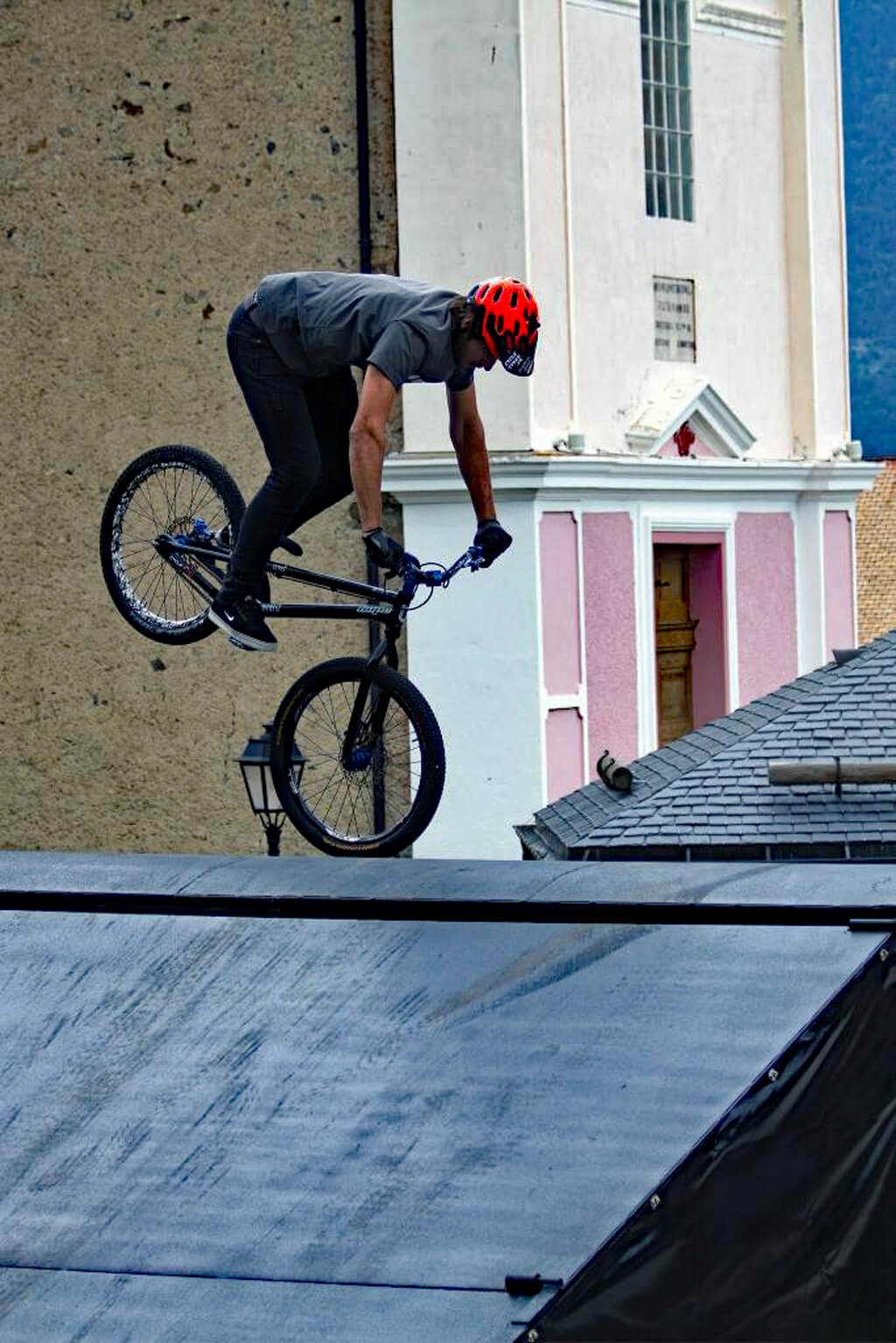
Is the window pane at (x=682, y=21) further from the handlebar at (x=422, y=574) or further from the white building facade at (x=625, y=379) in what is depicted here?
the handlebar at (x=422, y=574)

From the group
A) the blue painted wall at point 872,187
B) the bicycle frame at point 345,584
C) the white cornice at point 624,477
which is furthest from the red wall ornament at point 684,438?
the bicycle frame at point 345,584

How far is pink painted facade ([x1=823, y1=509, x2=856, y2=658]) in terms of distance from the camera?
2159 centimetres

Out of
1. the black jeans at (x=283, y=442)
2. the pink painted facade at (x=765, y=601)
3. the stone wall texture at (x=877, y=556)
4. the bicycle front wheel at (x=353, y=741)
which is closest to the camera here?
the bicycle front wheel at (x=353, y=741)

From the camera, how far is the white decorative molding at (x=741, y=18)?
20375 millimetres

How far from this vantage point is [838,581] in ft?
71.2

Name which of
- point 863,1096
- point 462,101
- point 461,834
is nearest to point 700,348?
point 462,101

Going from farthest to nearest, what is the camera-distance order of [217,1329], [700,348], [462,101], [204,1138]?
[700,348]
[462,101]
[204,1138]
[217,1329]

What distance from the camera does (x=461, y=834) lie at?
60.4 feet

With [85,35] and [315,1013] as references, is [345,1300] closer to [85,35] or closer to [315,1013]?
[315,1013]

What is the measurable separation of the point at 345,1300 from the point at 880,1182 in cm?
139

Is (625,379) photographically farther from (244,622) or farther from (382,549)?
(382,549)

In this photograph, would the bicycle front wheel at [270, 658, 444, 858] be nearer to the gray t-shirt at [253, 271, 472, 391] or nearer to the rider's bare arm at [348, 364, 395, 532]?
the rider's bare arm at [348, 364, 395, 532]

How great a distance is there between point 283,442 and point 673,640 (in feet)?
46.2

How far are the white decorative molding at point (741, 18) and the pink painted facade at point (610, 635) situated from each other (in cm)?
435
